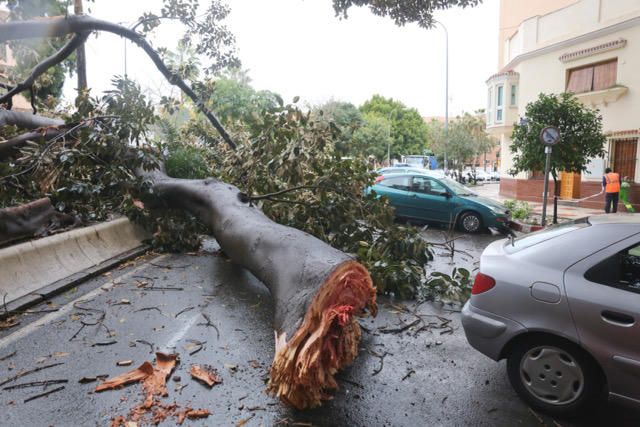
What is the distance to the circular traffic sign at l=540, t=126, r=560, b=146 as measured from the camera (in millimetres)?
10395

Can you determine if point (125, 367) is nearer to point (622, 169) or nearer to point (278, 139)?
point (278, 139)

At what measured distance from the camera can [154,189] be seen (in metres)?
7.19

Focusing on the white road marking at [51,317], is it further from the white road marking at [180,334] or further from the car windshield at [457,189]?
the car windshield at [457,189]

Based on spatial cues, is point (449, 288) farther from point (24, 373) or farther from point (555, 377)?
point (24, 373)

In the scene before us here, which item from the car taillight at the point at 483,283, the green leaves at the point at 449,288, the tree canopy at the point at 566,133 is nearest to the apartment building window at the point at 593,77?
the tree canopy at the point at 566,133

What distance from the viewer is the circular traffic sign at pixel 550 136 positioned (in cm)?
1039

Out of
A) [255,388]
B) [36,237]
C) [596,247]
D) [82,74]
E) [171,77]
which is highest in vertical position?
[82,74]

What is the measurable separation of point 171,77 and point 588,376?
7243mm

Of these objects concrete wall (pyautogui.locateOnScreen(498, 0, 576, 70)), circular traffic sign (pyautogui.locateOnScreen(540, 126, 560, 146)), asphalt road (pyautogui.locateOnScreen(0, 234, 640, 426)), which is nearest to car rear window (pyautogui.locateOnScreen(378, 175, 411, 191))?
circular traffic sign (pyautogui.locateOnScreen(540, 126, 560, 146))

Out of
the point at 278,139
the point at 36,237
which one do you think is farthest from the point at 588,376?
the point at 36,237

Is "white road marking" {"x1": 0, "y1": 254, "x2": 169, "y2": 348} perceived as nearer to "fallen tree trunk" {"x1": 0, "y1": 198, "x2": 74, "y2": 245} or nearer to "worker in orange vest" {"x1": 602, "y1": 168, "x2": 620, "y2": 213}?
"fallen tree trunk" {"x1": 0, "y1": 198, "x2": 74, "y2": 245}

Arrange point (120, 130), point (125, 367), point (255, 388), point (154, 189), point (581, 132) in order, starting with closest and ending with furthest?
point (255, 388) → point (125, 367) → point (120, 130) → point (154, 189) → point (581, 132)

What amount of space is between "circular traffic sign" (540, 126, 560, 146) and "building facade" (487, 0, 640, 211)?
5.21 meters

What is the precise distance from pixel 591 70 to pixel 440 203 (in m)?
11.0
